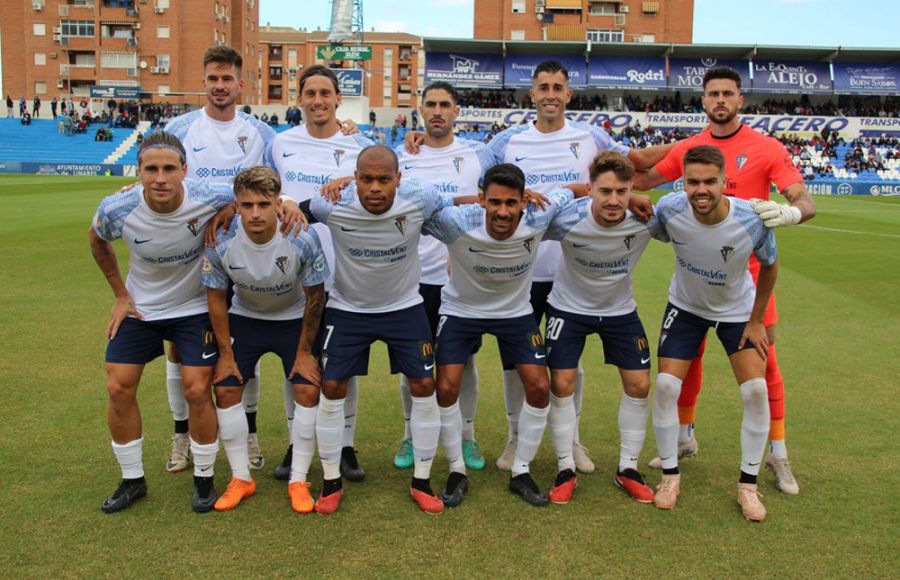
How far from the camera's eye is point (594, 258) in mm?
4953

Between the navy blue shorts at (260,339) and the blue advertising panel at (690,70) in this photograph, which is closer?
the navy blue shorts at (260,339)

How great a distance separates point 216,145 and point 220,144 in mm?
29

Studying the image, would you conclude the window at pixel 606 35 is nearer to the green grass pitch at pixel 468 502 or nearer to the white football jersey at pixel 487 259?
the green grass pitch at pixel 468 502

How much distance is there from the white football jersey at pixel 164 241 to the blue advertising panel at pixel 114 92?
6441 cm

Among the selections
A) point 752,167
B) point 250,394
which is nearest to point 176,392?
point 250,394

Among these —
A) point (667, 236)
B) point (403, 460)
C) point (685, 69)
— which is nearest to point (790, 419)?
point (667, 236)

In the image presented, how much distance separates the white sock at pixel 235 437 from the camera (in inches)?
186

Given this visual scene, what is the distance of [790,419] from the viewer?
20.3ft

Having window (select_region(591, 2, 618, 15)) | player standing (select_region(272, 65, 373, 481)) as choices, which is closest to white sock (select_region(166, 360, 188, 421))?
player standing (select_region(272, 65, 373, 481))

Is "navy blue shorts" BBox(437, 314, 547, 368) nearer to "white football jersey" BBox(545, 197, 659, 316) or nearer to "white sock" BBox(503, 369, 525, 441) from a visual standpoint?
"white football jersey" BBox(545, 197, 659, 316)

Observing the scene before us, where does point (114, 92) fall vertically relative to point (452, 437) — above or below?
above

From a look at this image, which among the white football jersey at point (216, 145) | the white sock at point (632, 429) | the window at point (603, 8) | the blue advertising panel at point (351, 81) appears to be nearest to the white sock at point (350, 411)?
the white football jersey at point (216, 145)

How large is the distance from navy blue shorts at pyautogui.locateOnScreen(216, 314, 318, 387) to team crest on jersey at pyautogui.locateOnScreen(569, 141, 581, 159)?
91.7 inches

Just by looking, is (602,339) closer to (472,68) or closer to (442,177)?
(442,177)
